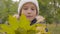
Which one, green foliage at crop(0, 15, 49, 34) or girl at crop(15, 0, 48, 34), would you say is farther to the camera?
girl at crop(15, 0, 48, 34)

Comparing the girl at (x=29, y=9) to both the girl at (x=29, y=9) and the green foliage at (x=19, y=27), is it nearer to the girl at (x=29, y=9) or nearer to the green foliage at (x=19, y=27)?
the girl at (x=29, y=9)

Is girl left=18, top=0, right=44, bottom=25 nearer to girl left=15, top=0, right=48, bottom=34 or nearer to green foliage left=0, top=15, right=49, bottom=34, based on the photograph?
girl left=15, top=0, right=48, bottom=34

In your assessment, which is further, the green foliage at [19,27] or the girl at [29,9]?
the girl at [29,9]

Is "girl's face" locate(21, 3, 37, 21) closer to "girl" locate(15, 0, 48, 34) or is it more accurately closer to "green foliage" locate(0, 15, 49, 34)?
"girl" locate(15, 0, 48, 34)

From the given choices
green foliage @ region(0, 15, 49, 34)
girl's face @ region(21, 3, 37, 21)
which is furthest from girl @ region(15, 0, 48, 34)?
green foliage @ region(0, 15, 49, 34)

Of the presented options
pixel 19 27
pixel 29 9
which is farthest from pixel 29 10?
pixel 19 27

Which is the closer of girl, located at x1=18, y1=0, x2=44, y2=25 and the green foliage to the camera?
the green foliage

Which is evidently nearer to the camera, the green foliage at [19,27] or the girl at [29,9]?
the green foliage at [19,27]

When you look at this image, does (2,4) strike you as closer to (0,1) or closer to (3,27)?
(0,1)

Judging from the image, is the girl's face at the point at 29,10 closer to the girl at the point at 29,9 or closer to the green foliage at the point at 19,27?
the girl at the point at 29,9

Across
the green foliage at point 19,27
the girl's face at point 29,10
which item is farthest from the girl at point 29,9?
the green foliage at point 19,27

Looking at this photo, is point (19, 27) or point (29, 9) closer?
point (19, 27)

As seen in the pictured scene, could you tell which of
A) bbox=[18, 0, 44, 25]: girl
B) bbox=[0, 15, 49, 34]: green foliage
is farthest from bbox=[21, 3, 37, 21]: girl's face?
bbox=[0, 15, 49, 34]: green foliage

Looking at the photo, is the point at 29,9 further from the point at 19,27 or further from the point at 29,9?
the point at 19,27
